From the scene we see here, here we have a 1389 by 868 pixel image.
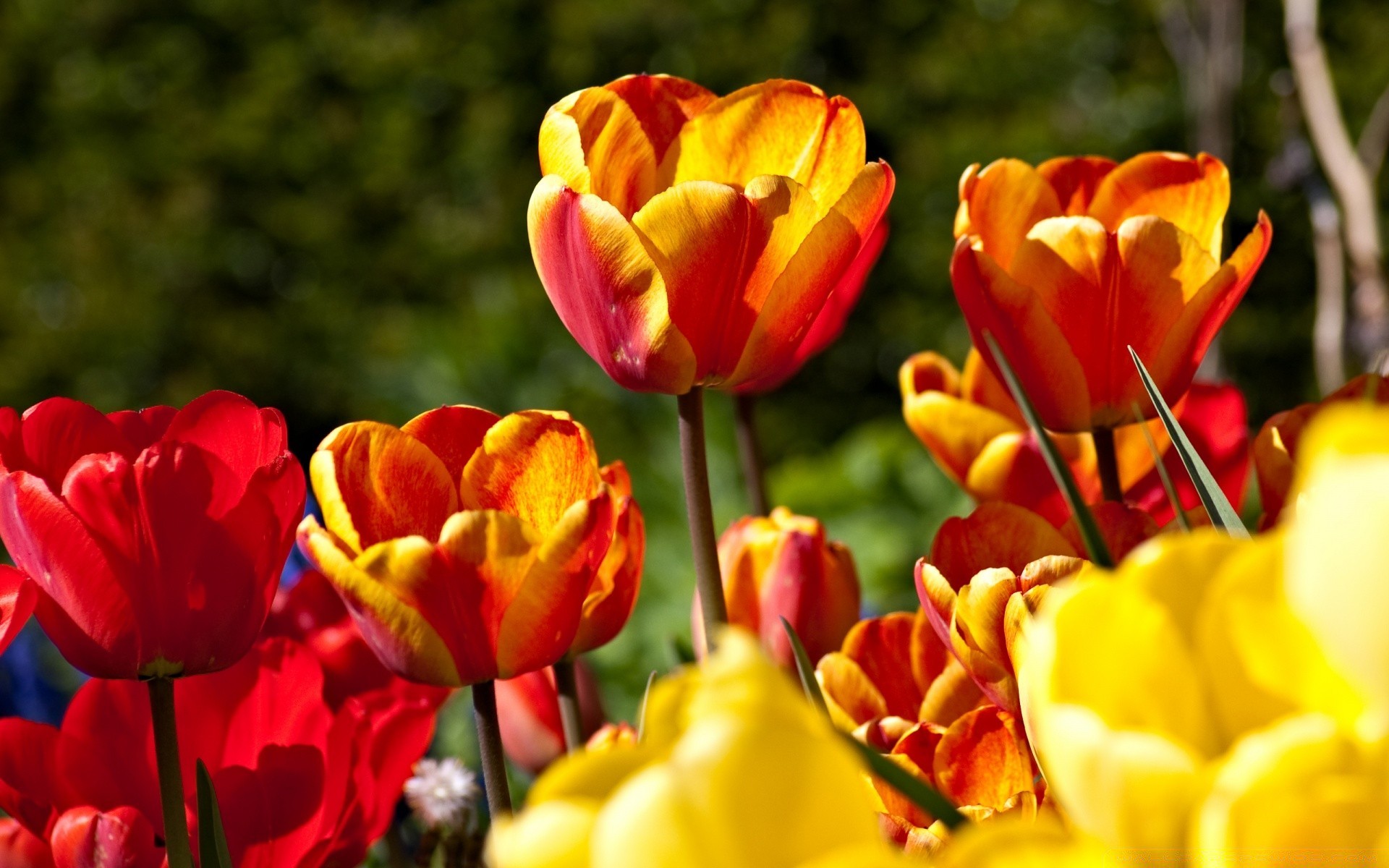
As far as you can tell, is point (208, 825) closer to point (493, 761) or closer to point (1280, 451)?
point (493, 761)

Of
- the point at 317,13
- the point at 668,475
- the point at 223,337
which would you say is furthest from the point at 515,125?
the point at 668,475

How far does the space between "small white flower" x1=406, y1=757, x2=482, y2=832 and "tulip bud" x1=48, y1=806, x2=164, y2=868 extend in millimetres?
94

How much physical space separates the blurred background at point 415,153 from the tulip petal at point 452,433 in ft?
9.48

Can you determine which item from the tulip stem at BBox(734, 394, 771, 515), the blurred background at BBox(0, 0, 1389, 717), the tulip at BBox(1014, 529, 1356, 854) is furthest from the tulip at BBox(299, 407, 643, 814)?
the blurred background at BBox(0, 0, 1389, 717)

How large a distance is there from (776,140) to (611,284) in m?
0.08

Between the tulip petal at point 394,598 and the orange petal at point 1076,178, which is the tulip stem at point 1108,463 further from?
the tulip petal at point 394,598

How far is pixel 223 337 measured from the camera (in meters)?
4.11

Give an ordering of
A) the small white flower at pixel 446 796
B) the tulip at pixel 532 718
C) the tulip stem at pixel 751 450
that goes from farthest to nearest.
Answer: the tulip stem at pixel 751 450
the tulip at pixel 532 718
the small white flower at pixel 446 796

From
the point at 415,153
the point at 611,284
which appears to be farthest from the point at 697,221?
the point at 415,153

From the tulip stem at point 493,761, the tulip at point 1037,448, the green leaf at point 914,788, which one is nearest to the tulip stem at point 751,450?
Answer: the tulip at point 1037,448

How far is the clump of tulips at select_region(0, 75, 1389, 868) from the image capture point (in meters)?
0.41

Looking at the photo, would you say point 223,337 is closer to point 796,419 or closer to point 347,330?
point 347,330

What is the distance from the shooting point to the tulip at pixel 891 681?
1.52 ft

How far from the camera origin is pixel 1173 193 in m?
0.54
